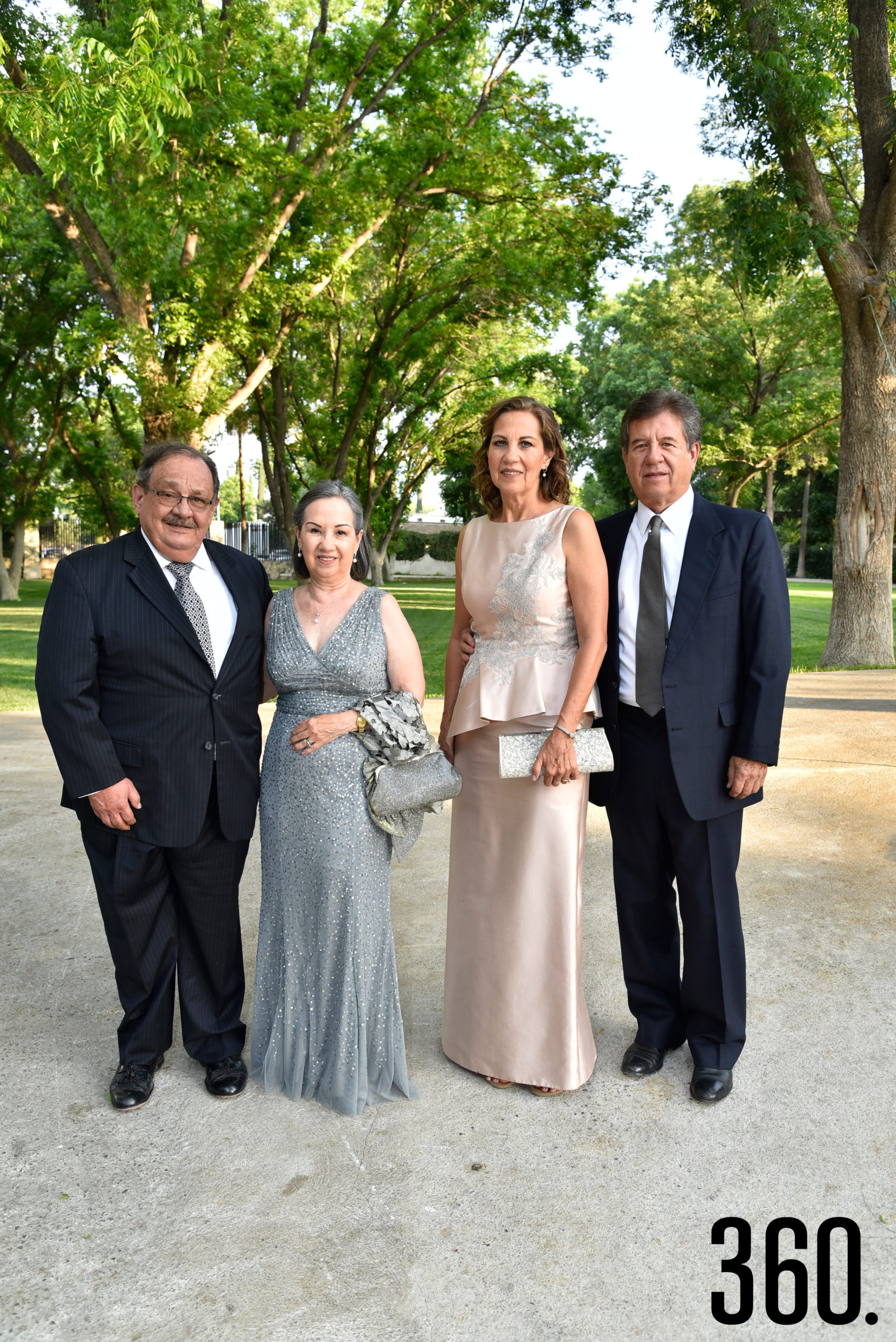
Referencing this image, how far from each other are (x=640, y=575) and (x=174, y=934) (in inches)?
80.1

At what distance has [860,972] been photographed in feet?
13.9

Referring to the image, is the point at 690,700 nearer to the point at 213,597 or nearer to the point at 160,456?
the point at 213,597

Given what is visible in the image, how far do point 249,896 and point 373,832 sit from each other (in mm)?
2380

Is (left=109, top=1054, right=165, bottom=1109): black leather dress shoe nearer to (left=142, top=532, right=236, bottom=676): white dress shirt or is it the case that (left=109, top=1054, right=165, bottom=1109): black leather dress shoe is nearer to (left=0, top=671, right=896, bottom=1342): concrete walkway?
(left=0, top=671, right=896, bottom=1342): concrete walkway

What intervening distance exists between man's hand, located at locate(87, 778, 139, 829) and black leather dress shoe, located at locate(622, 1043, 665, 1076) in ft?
6.29

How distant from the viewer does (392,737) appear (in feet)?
10.6

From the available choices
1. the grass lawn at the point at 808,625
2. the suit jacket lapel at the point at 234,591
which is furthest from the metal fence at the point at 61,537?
the suit jacket lapel at the point at 234,591

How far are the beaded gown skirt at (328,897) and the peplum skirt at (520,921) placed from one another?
30 centimetres

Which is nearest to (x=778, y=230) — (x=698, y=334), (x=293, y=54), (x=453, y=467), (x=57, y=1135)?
(x=293, y=54)

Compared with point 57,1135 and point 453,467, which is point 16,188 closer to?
point 57,1135

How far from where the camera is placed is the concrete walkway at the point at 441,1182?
2371mm

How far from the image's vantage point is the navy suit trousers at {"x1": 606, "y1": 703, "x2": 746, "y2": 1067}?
333 cm

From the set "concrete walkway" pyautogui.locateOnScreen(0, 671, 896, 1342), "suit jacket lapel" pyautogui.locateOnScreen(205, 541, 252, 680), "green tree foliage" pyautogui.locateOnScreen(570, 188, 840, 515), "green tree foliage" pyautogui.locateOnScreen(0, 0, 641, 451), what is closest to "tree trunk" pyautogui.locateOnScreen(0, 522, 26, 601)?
"green tree foliage" pyautogui.locateOnScreen(0, 0, 641, 451)

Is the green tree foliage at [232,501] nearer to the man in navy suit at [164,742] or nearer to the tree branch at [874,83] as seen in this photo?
the tree branch at [874,83]
